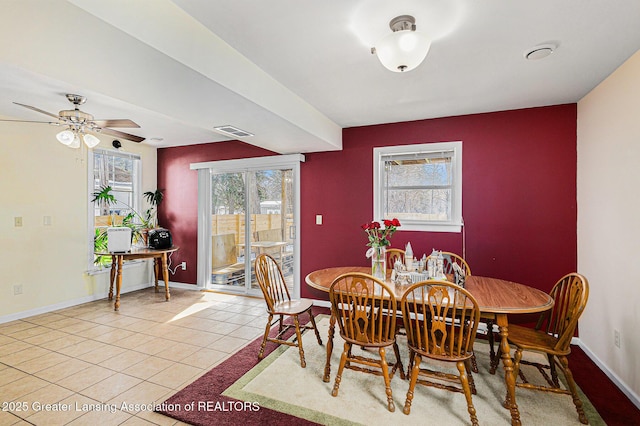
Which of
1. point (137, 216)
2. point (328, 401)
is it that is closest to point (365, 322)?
point (328, 401)

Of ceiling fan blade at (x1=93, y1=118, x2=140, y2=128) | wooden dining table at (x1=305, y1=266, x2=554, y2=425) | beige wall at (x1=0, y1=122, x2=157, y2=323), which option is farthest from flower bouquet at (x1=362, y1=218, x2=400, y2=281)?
beige wall at (x1=0, y1=122, x2=157, y2=323)

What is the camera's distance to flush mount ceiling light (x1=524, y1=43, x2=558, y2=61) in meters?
2.10

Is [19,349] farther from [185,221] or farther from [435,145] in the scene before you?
[435,145]

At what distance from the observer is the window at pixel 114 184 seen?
4.63 m

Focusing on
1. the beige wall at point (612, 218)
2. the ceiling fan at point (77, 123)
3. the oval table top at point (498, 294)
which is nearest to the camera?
the oval table top at point (498, 294)

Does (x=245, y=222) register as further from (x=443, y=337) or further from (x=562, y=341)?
→ (x=562, y=341)

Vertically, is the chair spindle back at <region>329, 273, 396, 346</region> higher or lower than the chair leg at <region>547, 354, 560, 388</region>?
higher

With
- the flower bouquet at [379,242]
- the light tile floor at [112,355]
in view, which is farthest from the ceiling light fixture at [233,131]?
the light tile floor at [112,355]

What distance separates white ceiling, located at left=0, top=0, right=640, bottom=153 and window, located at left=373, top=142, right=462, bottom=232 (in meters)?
0.71

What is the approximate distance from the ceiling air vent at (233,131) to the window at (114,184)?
2663mm

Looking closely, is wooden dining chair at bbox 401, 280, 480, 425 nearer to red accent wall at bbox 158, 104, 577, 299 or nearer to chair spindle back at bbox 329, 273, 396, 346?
chair spindle back at bbox 329, 273, 396, 346

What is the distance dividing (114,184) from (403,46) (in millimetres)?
4948

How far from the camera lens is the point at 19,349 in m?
2.98

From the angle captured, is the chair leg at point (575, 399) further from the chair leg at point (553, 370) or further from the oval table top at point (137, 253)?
the oval table top at point (137, 253)
